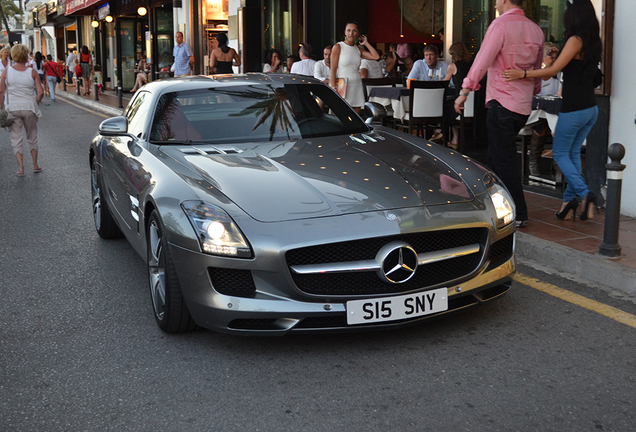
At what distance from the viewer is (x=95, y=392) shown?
10.7 feet

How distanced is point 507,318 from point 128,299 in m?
2.32

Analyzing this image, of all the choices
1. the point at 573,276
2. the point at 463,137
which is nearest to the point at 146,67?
the point at 463,137

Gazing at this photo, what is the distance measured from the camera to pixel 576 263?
5109 mm

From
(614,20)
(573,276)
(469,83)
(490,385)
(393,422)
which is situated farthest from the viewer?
(614,20)

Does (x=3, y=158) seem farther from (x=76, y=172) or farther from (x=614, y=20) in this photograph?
(x=614, y=20)

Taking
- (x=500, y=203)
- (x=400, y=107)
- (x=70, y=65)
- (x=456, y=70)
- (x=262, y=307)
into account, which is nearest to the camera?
(x=262, y=307)

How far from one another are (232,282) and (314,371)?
571mm

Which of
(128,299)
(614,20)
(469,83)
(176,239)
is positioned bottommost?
(128,299)

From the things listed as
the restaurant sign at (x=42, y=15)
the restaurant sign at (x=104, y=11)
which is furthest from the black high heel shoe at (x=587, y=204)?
the restaurant sign at (x=42, y=15)

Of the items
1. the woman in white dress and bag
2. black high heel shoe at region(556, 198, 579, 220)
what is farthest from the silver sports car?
the woman in white dress and bag

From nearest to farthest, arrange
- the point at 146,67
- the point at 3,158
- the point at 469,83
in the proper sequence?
the point at 469,83
the point at 3,158
the point at 146,67

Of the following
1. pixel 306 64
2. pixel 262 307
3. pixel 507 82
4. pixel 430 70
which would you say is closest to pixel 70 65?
pixel 306 64

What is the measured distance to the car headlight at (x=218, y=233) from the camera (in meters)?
3.46

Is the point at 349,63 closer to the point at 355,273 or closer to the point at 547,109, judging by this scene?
the point at 547,109
